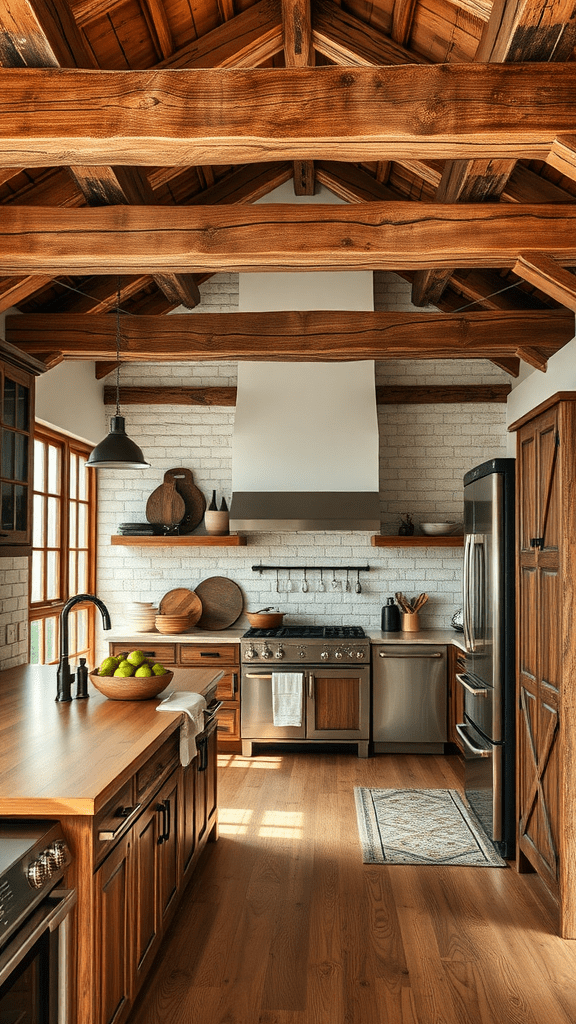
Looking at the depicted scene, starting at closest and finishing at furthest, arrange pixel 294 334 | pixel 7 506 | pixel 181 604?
pixel 7 506
pixel 294 334
pixel 181 604

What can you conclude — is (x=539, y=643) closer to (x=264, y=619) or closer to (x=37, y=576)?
(x=264, y=619)

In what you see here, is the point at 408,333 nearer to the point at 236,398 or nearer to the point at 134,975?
the point at 236,398

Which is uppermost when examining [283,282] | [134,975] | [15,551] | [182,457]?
[283,282]

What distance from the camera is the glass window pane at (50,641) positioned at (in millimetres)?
6055

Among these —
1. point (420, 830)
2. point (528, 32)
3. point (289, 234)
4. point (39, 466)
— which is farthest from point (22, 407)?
point (420, 830)

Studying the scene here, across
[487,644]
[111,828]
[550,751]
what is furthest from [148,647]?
[111,828]

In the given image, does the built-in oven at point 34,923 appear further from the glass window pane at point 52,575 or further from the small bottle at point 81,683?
the glass window pane at point 52,575

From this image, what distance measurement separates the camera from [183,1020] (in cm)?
271

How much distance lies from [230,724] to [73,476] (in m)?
2.39

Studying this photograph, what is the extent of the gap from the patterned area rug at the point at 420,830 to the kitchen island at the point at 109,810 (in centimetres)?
113

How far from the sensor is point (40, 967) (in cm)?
200

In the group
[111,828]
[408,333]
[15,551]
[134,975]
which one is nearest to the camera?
[111,828]

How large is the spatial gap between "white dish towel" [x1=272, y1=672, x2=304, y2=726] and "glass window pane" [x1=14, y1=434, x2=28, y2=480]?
8.79 ft

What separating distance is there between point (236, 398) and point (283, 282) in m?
1.03
